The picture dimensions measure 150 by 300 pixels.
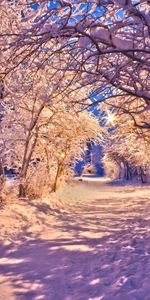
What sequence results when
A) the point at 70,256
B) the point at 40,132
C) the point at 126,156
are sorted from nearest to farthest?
the point at 70,256
the point at 40,132
the point at 126,156

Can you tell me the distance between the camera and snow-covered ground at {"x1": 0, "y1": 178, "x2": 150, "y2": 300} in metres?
6.30

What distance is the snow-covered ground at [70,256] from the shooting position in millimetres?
6297

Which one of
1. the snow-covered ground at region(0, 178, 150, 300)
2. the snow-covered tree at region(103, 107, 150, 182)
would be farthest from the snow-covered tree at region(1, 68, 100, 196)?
the snow-covered ground at region(0, 178, 150, 300)

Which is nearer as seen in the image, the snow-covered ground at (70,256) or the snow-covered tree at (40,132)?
the snow-covered ground at (70,256)

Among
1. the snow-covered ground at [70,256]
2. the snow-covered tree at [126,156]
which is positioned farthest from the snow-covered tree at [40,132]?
the snow-covered ground at [70,256]

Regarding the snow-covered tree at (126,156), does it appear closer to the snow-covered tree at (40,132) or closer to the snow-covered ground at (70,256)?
the snow-covered tree at (40,132)

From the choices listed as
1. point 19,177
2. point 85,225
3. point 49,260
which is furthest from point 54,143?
point 49,260

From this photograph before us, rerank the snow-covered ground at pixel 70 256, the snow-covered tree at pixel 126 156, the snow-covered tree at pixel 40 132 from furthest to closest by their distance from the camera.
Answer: the snow-covered tree at pixel 126 156 < the snow-covered tree at pixel 40 132 < the snow-covered ground at pixel 70 256

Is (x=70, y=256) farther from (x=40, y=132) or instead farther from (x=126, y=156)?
(x=126, y=156)

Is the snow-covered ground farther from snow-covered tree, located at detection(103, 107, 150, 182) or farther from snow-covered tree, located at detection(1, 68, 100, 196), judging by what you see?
snow-covered tree, located at detection(103, 107, 150, 182)

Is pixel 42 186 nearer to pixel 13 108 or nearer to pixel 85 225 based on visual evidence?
pixel 13 108

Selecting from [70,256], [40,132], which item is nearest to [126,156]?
[40,132]

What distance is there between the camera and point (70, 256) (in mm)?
8797

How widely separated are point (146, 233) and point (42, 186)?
824 centimetres
